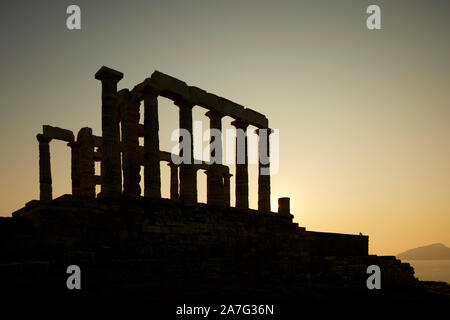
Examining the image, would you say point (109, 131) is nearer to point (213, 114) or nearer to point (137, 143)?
point (137, 143)

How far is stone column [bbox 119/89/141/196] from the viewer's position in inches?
829

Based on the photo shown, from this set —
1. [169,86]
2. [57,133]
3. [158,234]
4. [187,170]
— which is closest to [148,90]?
[169,86]

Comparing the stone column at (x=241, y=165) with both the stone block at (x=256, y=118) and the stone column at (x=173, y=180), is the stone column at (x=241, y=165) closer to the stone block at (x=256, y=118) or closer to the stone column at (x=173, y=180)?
A: the stone block at (x=256, y=118)

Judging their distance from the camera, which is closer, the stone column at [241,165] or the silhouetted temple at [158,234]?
the silhouetted temple at [158,234]

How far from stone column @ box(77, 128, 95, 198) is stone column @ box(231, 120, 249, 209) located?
10421 millimetres

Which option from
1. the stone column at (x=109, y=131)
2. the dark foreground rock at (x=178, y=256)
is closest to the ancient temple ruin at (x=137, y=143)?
the stone column at (x=109, y=131)

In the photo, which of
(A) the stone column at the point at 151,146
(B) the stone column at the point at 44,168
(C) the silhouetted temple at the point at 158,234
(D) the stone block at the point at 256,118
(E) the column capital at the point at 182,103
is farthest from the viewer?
(D) the stone block at the point at 256,118

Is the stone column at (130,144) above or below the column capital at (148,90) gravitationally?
below

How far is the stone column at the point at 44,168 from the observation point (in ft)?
80.6

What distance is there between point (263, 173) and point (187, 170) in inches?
314

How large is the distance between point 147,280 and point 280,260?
10874 millimetres

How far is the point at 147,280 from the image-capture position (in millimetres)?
12438

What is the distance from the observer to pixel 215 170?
76.9ft
